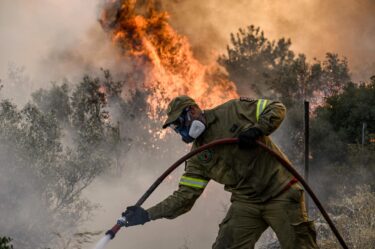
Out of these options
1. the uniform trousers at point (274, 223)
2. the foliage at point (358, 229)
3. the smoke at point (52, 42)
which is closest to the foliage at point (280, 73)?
the smoke at point (52, 42)

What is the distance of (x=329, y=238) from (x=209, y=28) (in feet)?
120

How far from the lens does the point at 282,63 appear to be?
118ft

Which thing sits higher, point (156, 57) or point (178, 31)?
point (178, 31)

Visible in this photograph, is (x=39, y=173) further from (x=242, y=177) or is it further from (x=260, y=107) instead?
(x=260, y=107)

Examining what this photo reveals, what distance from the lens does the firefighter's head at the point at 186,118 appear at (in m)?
4.83

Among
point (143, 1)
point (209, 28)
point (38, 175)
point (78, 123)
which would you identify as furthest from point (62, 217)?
point (209, 28)

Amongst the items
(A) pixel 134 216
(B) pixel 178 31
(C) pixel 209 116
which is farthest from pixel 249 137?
(B) pixel 178 31

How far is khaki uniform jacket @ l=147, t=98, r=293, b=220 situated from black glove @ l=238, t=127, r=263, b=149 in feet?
0.66

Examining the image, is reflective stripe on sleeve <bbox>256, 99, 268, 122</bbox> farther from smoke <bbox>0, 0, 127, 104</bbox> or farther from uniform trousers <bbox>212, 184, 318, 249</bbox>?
smoke <bbox>0, 0, 127, 104</bbox>

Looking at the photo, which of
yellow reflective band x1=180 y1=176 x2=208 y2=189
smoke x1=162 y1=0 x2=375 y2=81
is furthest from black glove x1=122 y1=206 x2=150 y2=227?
smoke x1=162 y1=0 x2=375 y2=81

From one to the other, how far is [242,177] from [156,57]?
30.7 m

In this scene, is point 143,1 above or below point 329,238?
above

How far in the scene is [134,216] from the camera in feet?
15.6

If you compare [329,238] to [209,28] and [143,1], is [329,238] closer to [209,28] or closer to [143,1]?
[143,1]
